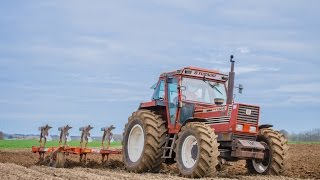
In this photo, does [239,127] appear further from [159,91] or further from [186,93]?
[159,91]

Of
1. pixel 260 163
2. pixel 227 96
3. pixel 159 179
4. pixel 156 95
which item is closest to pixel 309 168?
pixel 260 163

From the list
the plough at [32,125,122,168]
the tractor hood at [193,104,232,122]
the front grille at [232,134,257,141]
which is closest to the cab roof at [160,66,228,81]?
the tractor hood at [193,104,232,122]


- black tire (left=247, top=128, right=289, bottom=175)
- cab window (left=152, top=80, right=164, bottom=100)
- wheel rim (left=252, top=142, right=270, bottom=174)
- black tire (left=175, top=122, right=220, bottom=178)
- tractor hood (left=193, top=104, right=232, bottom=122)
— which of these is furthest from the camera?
cab window (left=152, top=80, right=164, bottom=100)

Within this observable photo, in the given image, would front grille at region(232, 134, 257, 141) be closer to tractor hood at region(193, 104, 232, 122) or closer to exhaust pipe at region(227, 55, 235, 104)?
tractor hood at region(193, 104, 232, 122)

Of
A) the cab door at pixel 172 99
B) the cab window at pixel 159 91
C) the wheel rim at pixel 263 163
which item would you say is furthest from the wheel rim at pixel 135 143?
the wheel rim at pixel 263 163

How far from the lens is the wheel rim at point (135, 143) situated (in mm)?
15777

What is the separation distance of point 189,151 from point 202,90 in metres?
2.23

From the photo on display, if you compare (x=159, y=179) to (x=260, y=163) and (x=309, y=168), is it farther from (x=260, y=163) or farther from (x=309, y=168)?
(x=309, y=168)

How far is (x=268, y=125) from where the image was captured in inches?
580

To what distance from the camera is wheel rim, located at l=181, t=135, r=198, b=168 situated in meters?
13.4

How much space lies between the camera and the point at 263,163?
14695mm

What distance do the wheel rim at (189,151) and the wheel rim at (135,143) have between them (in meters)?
2.32

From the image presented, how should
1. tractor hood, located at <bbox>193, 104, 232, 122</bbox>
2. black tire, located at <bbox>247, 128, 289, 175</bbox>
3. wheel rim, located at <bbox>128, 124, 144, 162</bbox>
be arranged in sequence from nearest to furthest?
tractor hood, located at <bbox>193, 104, 232, 122</bbox> → black tire, located at <bbox>247, 128, 289, 175</bbox> → wheel rim, located at <bbox>128, 124, 144, 162</bbox>

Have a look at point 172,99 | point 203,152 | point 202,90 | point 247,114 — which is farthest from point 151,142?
point 247,114
